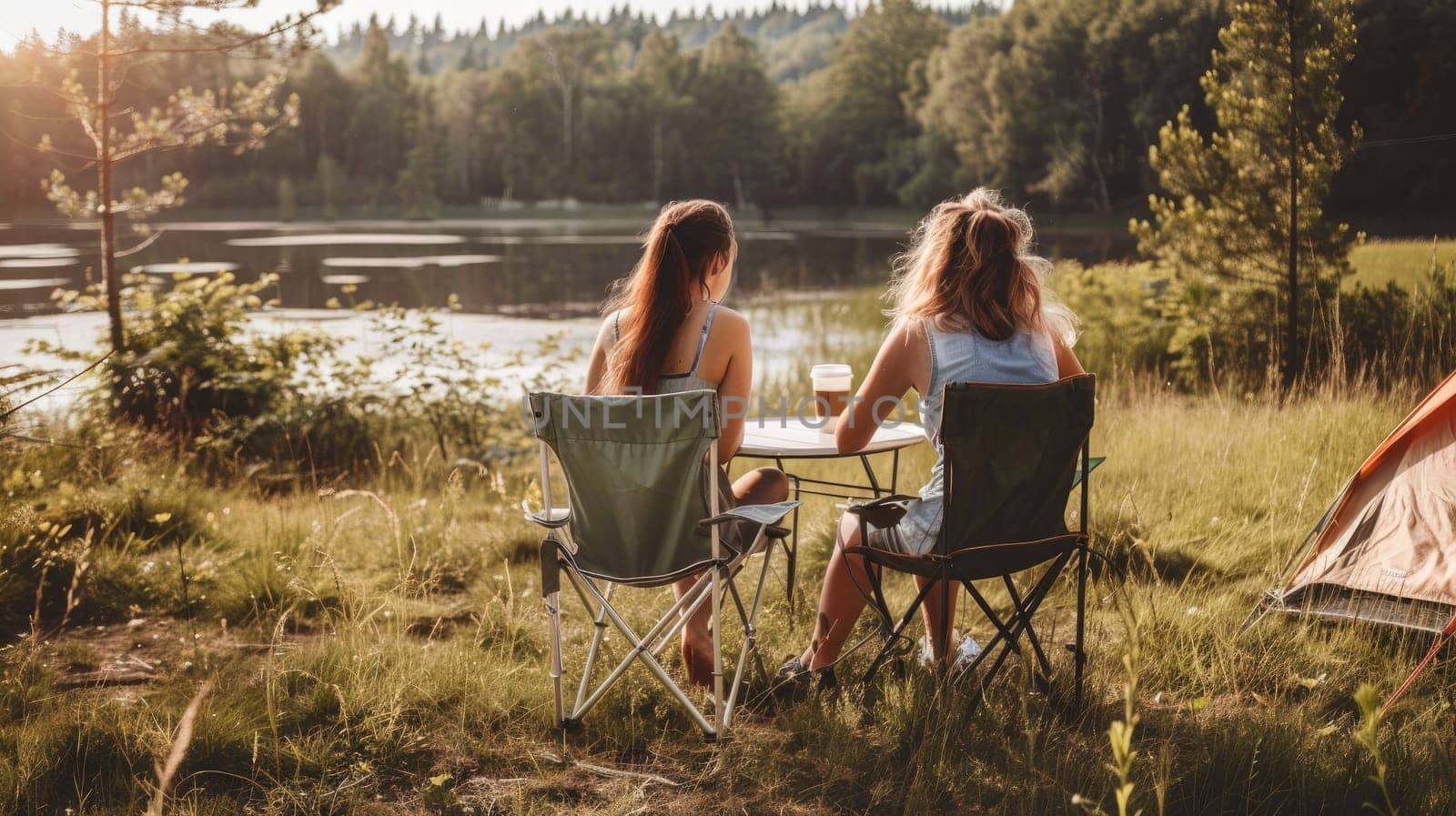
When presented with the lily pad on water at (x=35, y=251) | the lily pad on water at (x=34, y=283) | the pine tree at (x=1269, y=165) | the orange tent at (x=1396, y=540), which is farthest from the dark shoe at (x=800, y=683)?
the lily pad on water at (x=35, y=251)

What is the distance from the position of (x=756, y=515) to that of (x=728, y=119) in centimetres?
4382

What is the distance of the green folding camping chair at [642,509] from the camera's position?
7.27ft

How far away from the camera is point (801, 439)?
2.74m

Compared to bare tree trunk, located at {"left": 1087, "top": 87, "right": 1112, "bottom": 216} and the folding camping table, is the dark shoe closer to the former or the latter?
the folding camping table

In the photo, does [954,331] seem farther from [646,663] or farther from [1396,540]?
[1396,540]

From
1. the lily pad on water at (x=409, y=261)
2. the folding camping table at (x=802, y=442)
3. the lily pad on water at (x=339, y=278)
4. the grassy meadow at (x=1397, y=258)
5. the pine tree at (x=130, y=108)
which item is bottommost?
the folding camping table at (x=802, y=442)

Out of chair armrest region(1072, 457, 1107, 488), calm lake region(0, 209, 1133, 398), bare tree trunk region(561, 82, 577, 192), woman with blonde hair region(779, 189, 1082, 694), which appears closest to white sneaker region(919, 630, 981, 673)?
woman with blonde hair region(779, 189, 1082, 694)

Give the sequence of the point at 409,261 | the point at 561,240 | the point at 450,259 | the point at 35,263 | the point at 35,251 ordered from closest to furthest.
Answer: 1. the point at 35,263
2. the point at 35,251
3. the point at 409,261
4. the point at 450,259
5. the point at 561,240

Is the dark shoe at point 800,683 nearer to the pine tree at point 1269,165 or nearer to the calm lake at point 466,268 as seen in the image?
the pine tree at point 1269,165

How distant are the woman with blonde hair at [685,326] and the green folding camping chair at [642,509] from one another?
0.20 meters

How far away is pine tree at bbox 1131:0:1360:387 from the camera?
5363mm

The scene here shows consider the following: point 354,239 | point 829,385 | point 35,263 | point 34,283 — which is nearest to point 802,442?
point 829,385

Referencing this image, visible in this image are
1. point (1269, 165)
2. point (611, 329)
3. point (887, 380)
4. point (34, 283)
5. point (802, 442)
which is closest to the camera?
point (887, 380)

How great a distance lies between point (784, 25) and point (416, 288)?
150 m
